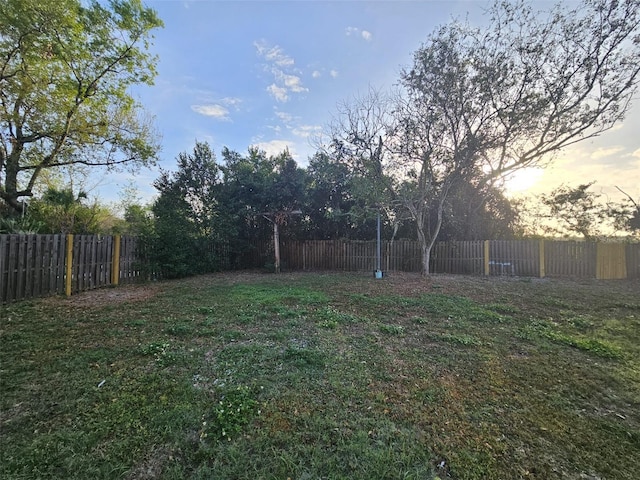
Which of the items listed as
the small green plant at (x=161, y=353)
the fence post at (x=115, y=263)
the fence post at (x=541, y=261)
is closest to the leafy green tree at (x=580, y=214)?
the fence post at (x=541, y=261)

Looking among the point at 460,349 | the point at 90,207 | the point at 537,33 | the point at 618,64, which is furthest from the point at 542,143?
the point at 90,207

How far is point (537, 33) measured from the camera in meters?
7.49

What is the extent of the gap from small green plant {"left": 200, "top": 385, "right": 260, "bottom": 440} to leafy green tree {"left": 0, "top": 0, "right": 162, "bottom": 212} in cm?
1006

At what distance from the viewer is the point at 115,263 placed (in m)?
7.67

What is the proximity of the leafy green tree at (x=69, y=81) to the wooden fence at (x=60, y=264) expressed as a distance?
425 cm

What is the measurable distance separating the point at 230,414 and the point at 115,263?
7.57 meters

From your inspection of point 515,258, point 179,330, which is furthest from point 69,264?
point 515,258

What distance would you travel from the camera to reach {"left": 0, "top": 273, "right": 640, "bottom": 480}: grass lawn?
5.38 feet

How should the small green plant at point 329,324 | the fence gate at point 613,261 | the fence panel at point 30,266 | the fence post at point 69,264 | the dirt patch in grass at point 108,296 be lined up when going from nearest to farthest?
the small green plant at point 329,324 < the fence panel at point 30,266 < the dirt patch in grass at point 108,296 < the fence post at point 69,264 < the fence gate at point 613,261

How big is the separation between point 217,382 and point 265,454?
99 cm

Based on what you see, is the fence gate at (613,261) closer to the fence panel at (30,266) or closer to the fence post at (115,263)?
the fence post at (115,263)

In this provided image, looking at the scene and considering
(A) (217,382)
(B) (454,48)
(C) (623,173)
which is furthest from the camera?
(C) (623,173)

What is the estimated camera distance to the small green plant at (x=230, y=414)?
73.5 inches

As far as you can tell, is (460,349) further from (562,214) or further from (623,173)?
(562,214)
